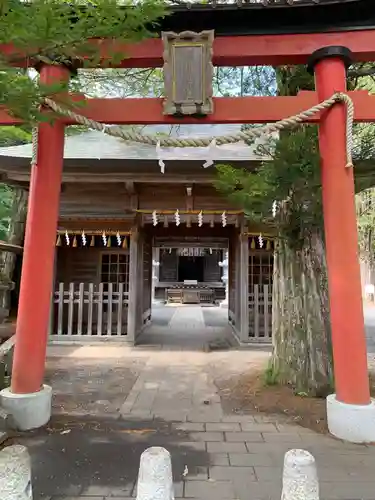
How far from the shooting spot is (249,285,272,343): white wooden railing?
9664 mm

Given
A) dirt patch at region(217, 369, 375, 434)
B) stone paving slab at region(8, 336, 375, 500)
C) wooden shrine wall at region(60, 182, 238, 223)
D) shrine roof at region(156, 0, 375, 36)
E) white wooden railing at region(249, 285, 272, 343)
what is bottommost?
stone paving slab at region(8, 336, 375, 500)

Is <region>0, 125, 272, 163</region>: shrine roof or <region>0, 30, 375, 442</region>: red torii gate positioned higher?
<region>0, 125, 272, 163</region>: shrine roof

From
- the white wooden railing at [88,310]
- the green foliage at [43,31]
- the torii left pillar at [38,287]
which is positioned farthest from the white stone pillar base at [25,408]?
the white wooden railing at [88,310]

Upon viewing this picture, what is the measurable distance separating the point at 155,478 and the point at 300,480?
847mm

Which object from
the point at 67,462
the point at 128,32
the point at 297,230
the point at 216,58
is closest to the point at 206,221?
the point at 297,230

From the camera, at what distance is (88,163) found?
835cm

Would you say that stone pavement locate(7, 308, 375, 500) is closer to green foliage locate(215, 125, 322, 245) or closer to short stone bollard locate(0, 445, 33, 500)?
short stone bollard locate(0, 445, 33, 500)

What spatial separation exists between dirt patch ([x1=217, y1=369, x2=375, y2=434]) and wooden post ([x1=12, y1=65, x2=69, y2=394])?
250cm

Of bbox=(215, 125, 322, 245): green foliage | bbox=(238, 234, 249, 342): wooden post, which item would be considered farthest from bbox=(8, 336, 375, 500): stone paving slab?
bbox=(238, 234, 249, 342): wooden post

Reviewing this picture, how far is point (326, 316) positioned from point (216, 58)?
12.3 ft

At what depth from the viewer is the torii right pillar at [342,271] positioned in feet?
13.1

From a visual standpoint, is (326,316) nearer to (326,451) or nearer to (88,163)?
(326,451)

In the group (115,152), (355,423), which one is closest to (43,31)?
(355,423)

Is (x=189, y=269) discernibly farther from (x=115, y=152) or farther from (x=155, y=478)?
(x=155, y=478)
